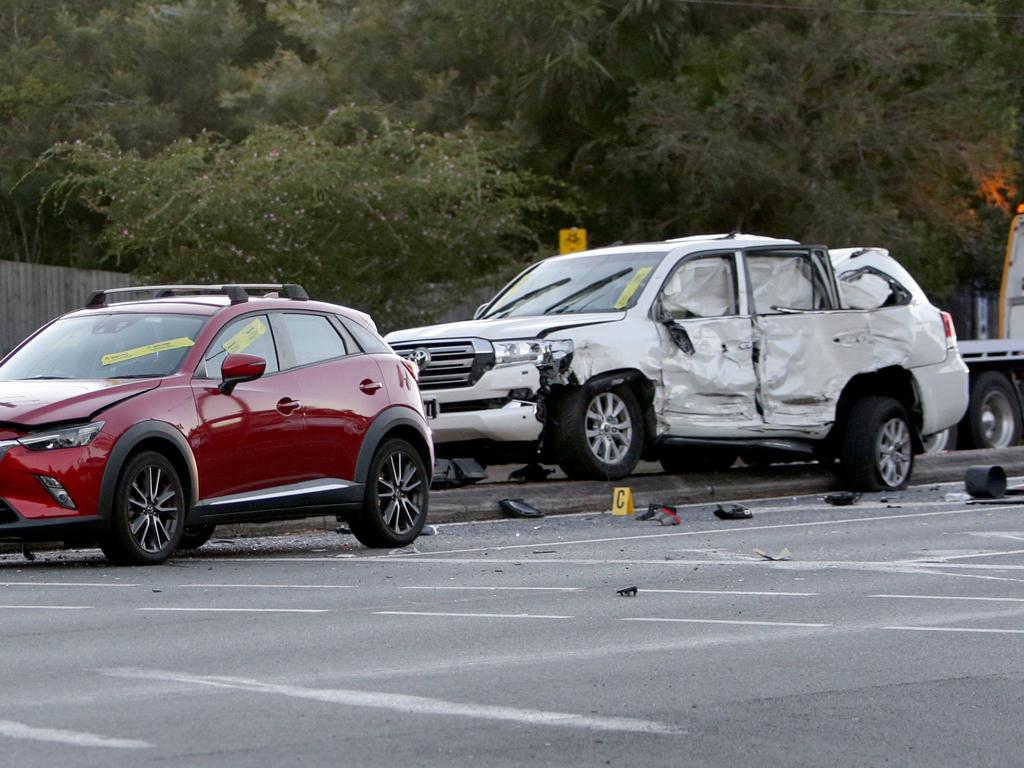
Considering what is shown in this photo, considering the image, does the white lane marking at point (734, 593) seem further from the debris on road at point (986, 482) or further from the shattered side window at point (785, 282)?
the shattered side window at point (785, 282)

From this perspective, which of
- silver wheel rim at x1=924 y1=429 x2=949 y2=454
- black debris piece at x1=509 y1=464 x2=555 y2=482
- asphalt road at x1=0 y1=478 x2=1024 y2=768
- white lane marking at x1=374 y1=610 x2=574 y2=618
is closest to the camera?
asphalt road at x1=0 y1=478 x2=1024 y2=768

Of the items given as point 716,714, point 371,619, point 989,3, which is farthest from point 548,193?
point 716,714

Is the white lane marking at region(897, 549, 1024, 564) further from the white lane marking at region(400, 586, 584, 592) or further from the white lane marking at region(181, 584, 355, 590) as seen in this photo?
the white lane marking at region(181, 584, 355, 590)

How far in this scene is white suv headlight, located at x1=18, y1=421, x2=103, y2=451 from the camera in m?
11.2

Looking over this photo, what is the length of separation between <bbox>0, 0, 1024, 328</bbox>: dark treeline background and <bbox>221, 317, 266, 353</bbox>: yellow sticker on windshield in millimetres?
10506

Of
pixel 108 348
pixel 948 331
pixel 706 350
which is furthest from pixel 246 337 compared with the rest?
pixel 948 331

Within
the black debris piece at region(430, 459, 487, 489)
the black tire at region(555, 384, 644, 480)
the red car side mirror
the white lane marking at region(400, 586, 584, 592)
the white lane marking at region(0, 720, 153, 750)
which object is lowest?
the white lane marking at region(400, 586, 584, 592)

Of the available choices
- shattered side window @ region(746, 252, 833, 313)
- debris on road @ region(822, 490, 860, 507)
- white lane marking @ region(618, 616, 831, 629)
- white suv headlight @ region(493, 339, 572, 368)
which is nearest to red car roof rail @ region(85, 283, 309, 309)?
white suv headlight @ region(493, 339, 572, 368)

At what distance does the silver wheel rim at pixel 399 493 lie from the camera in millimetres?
13211

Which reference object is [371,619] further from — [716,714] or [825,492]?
[825,492]

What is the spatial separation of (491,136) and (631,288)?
48.7 feet

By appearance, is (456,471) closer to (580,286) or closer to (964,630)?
(580,286)

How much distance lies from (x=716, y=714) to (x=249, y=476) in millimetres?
5774

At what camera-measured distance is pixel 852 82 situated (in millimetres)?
31016
